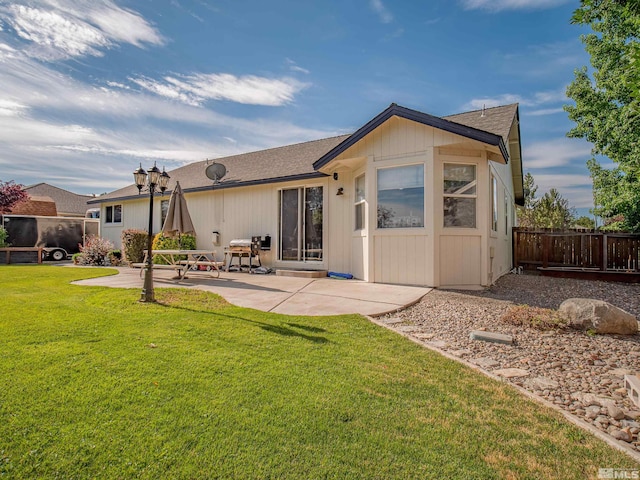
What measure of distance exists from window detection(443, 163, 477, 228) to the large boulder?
3.11 m

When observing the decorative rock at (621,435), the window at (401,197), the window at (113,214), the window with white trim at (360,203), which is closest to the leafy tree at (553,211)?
the window with white trim at (360,203)

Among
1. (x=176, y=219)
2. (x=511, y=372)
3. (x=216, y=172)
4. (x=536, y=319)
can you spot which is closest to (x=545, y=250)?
(x=536, y=319)

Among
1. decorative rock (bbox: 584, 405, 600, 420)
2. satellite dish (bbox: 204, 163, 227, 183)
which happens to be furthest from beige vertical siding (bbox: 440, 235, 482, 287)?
satellite dish (bbox: 204, 163, 227, 183)

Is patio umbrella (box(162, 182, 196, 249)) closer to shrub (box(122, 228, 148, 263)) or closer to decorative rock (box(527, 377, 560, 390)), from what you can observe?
shrub (box(122, 228, 148, 263))

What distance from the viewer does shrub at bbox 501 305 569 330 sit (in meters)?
4.55

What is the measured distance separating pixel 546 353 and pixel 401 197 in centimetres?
453

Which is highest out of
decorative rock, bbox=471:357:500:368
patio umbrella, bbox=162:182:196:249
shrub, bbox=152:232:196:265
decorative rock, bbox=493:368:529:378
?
patio umbrella, bbox=162:182:196:249

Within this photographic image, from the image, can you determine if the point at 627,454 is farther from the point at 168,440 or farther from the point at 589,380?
the point at 168,440

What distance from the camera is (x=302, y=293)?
665cm

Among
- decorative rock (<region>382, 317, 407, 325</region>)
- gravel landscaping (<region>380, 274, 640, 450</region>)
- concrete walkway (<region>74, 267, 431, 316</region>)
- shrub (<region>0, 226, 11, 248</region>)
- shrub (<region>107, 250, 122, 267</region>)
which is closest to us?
gravel landscaping (<region>380, 274, 640, 450</region>)

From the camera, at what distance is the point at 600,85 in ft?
41.3

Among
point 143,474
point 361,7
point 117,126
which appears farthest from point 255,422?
point 117,126

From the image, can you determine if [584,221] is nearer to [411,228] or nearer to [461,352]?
[411,228]

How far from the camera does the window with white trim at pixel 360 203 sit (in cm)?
854
